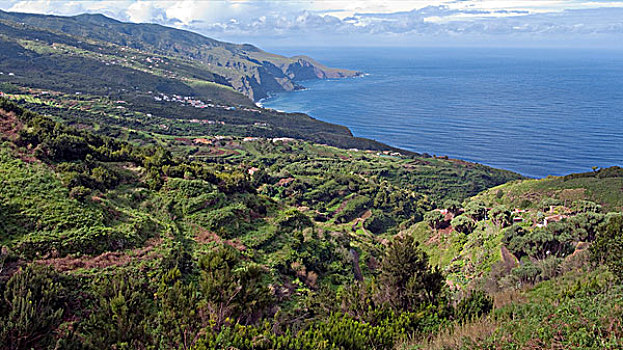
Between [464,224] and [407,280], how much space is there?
24616mm

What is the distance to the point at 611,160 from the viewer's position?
112125 millimetres

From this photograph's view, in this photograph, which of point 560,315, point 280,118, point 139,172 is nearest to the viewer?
point 560,315

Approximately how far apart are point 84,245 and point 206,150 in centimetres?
9215

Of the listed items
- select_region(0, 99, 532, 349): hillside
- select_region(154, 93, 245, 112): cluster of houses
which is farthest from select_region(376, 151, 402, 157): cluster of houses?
select_region(154, 93, 245, 112): cluster of houses

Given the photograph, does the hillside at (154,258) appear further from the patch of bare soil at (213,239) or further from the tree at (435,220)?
the tree at (435,220)

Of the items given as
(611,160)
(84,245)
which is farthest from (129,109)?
(611,160)

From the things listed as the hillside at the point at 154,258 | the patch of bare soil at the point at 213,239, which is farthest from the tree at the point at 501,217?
the patch of bare soil at the point at 213,239

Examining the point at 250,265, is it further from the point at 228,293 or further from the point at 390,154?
the point at 390,154

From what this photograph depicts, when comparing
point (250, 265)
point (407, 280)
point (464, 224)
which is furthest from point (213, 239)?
point (464, 224)

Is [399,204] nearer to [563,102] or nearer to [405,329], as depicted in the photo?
[405,329]

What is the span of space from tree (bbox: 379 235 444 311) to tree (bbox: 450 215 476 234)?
23.0m

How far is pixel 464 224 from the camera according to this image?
121 feet

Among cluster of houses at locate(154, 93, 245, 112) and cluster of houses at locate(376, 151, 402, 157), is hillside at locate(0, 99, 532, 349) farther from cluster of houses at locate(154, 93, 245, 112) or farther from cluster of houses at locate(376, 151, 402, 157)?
cluster of houses at locate(154, 93, 245, 112)

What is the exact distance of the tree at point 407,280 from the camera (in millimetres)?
14352
